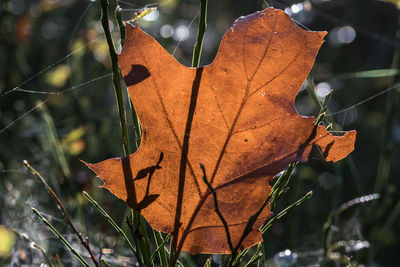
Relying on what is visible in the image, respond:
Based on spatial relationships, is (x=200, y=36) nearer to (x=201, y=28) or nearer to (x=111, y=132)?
(x=201, y=28)

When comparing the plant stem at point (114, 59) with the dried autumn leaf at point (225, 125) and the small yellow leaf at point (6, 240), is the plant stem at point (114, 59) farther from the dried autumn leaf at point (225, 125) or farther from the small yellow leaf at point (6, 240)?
the small yellow leaf at point (6, 240)

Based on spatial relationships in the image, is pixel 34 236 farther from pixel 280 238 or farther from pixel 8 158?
pixel 280 238

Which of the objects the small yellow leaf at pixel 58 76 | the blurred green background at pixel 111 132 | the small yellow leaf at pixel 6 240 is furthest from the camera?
the small yellow leaf at pixel 58 76

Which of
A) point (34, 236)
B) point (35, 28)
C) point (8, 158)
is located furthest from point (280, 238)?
point (35, 28)

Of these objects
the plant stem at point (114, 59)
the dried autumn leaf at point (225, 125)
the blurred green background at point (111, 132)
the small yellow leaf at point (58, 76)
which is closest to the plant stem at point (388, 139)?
the blurred green background at point (111, 132)

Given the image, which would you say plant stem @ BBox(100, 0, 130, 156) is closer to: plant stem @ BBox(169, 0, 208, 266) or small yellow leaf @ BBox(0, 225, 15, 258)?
plant stem @ BBox(169, 0, 208, 266)
